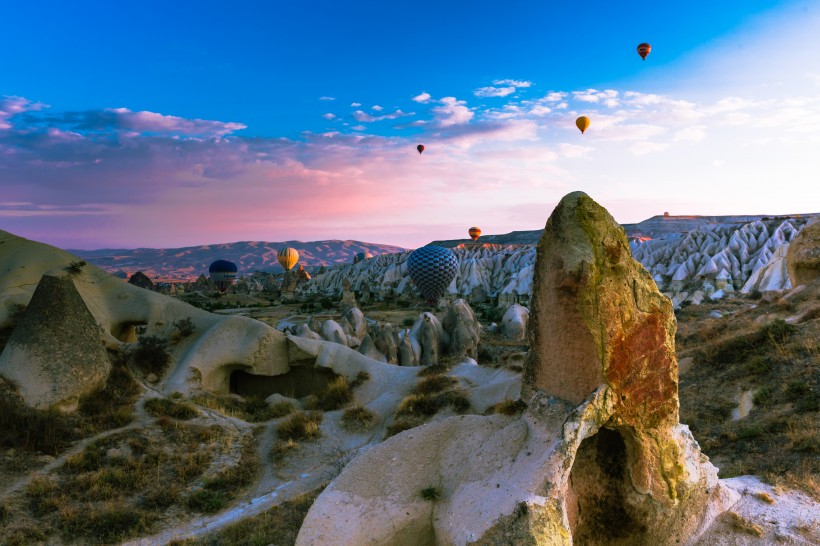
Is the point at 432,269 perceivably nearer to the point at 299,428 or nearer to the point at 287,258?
the point at 299,428

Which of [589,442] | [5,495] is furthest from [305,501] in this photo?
[589,442]

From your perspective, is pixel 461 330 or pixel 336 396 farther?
pixel 461 330

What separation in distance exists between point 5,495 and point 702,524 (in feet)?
32.4

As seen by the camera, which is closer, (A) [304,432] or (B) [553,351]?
(B) [553,351]

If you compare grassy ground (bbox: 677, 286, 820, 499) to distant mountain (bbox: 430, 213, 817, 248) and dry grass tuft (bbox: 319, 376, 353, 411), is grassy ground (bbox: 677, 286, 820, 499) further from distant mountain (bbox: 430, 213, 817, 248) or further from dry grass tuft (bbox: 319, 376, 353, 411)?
distant mountain (bbox: 430, 213, 817, 248)

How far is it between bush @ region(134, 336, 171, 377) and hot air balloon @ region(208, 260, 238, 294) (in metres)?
67.1

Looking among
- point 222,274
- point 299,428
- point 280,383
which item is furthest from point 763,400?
point 222,274

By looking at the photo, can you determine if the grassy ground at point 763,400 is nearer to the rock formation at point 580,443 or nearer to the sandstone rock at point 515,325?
the rock formation at point 580,443

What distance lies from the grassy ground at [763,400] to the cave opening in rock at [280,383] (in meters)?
10.2

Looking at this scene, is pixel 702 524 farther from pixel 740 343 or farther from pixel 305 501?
pixel 740 343

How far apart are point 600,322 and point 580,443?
1.14 meters

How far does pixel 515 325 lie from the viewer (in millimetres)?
28562

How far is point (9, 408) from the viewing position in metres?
10.2

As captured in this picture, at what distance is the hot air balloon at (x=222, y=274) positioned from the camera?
78.9 m
